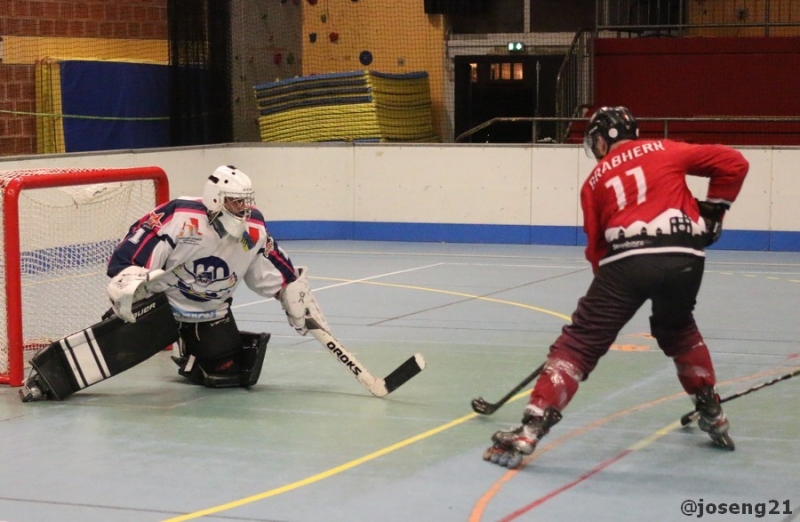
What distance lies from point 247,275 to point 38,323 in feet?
7.53

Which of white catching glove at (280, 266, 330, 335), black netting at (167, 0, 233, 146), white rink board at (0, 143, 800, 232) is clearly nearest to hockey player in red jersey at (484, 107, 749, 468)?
white catching glove at (280, 266, 330, 335)

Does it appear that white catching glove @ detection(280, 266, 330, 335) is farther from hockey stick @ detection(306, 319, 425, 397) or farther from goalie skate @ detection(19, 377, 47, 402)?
goalie skate @ detection(19, 377, 47, 402)

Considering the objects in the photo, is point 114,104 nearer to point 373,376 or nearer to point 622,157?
point 373,376

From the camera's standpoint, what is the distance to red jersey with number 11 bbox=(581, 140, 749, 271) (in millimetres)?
5469

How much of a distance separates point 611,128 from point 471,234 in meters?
10.3

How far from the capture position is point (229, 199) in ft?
22.6

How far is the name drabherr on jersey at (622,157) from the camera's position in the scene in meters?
5.54

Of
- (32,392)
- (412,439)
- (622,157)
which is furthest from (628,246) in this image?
(32,392)

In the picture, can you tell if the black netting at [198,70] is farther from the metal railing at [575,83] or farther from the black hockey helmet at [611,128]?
the black hockey helmet at [611,128]

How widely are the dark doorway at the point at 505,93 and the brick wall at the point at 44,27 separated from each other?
199 inches

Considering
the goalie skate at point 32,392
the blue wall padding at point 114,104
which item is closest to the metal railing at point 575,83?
the blue wall padding at point 114,104

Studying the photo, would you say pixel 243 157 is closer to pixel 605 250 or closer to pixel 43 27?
pixel 43 27

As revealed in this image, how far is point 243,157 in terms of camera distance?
16.3m

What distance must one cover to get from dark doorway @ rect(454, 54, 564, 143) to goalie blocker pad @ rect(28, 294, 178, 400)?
42.6ft
